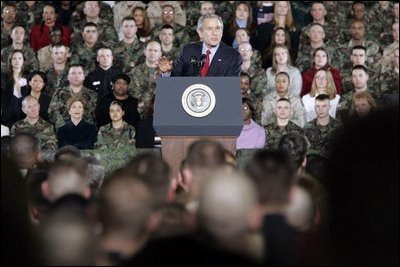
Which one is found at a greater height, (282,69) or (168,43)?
(168,43)

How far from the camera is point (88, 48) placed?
12664 millimetres

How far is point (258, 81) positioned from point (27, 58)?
2636 mm

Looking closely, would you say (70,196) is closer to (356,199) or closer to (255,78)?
(356,199)

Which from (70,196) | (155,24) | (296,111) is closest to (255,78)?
(296,111)

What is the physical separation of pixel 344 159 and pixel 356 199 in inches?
7.5

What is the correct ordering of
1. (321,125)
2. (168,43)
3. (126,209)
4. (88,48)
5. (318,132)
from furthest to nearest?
(88,48)
(168,43)
(321,125)
(318,132)
(126,209)

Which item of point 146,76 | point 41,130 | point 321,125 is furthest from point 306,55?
point 41,130

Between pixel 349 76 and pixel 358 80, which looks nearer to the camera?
pixel 358 80

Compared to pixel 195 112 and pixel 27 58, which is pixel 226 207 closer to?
pixel 195 112

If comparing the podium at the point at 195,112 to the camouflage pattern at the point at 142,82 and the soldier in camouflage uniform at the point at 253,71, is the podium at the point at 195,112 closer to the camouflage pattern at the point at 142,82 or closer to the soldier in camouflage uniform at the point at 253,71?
the camouflage pattern at the point at 142,82

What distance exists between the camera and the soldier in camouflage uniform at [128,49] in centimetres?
1234

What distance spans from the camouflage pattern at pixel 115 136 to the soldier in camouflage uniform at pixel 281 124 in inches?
50.1

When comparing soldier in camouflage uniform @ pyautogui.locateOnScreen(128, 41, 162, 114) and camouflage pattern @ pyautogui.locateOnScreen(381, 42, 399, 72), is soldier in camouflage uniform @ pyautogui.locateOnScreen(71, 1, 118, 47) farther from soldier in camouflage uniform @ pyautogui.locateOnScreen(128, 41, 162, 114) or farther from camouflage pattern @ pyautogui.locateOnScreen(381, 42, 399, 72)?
camouflage pattern @ pyautogui.locateOnScreen(381, 42, 399, 72)

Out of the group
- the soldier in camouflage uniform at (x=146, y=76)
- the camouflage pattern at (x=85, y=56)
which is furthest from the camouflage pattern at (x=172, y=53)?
the camouflage pattern at (x=85, y=56)
